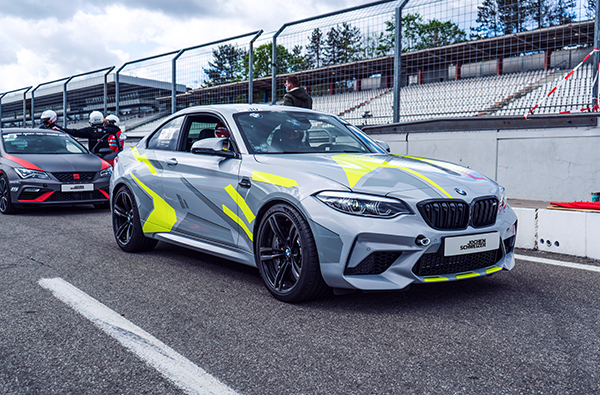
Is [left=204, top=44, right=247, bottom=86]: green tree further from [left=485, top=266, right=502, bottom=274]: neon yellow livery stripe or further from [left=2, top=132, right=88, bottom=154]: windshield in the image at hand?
[left=485, top=266, right=502, bottom=274]: neon yellow livery stripe

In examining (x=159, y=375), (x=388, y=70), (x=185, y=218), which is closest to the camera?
(x=159, y=375)

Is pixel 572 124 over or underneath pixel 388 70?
underneath

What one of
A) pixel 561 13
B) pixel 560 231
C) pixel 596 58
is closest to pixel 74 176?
pixel 560 231

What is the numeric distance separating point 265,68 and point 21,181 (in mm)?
5321

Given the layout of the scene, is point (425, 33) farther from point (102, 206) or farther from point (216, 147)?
point (102, 206)

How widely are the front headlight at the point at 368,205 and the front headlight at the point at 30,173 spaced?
6.71 meters

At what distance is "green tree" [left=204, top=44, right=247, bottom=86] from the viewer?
12211mm

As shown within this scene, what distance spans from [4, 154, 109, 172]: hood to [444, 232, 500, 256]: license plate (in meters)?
7.12

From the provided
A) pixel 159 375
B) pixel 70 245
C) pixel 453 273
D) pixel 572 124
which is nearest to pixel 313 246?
pixel 453 273

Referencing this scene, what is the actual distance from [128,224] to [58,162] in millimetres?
4103

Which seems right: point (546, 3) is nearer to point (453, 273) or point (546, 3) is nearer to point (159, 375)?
point (453, 273)

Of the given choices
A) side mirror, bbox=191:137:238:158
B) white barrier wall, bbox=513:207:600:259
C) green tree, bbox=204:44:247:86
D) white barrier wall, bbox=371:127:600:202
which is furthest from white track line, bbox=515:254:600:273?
green tree, bbox=204:44:247:86

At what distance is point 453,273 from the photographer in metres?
3.41

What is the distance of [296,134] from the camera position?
14.5ft
